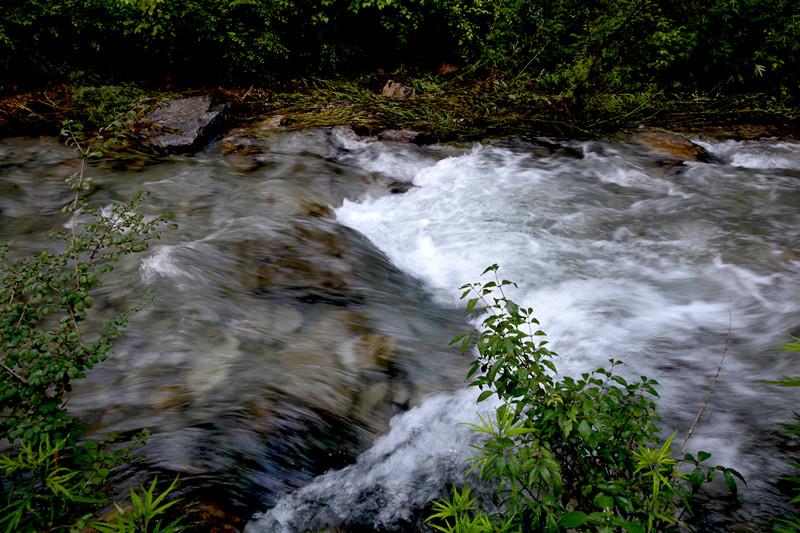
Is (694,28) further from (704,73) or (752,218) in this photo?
(752,218)

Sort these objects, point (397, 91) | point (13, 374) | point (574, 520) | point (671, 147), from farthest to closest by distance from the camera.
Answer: point (397, 91), point (671, 147), point (13, 374), point (574, 520)

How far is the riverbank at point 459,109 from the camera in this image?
750 centimetres

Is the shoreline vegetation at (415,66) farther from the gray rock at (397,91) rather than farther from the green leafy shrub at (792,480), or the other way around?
the green leafy shrub at (792,480)

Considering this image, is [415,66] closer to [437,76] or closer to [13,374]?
[437,76]

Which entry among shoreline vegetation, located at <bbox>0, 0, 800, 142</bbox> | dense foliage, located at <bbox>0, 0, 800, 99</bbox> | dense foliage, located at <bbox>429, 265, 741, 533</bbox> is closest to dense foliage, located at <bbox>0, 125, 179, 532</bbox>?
dense foliage, located at <bbox>429, 265, 741, 533</bbox>

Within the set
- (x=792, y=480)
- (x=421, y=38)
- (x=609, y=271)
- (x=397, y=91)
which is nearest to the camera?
(x=792, y=480)

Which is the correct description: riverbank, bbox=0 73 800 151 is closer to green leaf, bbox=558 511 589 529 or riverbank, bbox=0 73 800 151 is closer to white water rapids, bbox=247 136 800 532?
white water rapids, bbox=247 136 800 532

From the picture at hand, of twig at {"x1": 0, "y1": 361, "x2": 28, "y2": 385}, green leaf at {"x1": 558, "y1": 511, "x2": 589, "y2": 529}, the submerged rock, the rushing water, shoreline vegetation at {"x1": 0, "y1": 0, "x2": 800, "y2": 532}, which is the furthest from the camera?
shoreline vegetation at {"x1": 0, "y1": 0, "x2": 800, "y2": 532}

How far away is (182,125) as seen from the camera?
693cm

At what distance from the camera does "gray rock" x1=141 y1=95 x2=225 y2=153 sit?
6.70m

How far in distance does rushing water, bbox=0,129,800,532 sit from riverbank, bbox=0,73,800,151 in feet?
1.71

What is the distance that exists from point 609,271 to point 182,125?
19.6ft

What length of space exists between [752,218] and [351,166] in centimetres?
499

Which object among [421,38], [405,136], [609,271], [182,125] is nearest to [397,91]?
[405,136]
